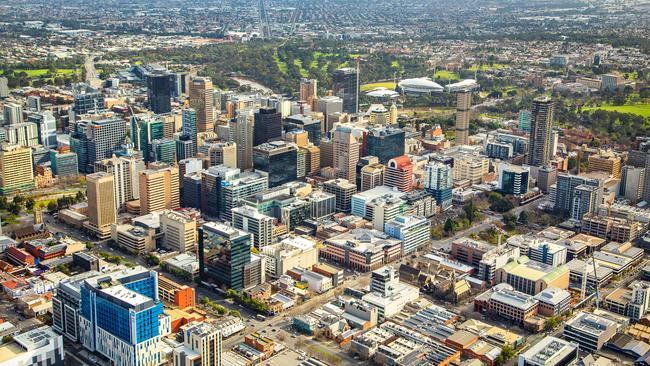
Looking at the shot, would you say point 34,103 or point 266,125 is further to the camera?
point 34,103

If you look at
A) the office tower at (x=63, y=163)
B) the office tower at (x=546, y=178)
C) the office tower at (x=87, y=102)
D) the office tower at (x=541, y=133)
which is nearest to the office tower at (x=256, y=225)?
the office tower at (x=63, y=163)

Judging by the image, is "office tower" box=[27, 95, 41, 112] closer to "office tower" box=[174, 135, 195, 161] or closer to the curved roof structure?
"office tower" box=[174, 135, 195, 161]

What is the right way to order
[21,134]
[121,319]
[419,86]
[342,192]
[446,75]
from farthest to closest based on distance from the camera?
1. [446,75]
2. [419,86]
3. [21,134]
4. [342,192]
5. [121,319]

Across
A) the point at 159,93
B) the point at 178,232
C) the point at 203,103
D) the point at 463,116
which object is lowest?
the point at 178,232

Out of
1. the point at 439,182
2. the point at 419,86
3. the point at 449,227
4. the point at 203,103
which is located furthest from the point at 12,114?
the point at 419,86

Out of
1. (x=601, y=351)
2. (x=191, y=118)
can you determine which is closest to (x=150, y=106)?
(x=191, y=118)

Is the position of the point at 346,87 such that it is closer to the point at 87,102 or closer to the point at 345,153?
the point at 345,153
